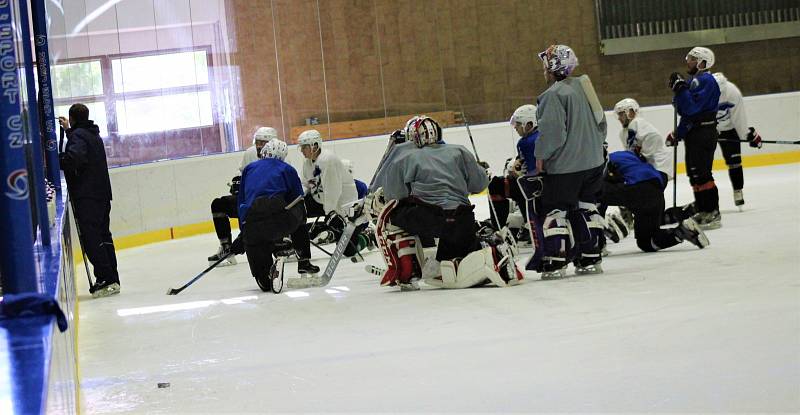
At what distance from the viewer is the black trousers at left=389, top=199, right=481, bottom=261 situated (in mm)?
6953

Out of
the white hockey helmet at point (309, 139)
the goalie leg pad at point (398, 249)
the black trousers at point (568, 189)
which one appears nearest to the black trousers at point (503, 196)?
the black trousers at point (568, 189)

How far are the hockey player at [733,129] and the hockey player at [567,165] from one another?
10.7 ft

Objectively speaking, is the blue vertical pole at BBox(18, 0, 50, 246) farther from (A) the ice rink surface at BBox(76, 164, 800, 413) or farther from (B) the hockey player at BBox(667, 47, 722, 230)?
(B) the hockey player at BBox(667, 47, 722, 230)

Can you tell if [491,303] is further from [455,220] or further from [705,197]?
[705,197]

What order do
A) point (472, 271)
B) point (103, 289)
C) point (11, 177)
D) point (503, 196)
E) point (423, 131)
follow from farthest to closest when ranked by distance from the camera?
1. point (503, 196)
2. point (103, 289)
3. point (423, 131)
4. point (472, 271)
5. point (11, 177)

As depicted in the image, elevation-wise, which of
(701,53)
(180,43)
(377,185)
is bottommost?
(377,185)

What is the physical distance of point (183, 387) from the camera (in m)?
4.62

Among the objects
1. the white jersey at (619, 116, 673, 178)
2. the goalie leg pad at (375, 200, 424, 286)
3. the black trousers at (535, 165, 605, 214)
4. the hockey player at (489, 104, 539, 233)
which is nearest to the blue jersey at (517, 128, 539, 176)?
the hockey player at (489, 104, 539, 233)

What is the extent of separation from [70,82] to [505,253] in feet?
24.7

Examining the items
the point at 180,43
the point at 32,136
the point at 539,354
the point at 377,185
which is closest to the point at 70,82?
the point at 180,43

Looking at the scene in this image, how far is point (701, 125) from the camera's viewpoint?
9070mm

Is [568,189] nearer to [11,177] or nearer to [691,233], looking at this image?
[691,233]

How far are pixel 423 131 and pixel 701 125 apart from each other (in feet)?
9.52

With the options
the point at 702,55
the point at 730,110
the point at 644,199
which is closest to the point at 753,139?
the point at 730,110
